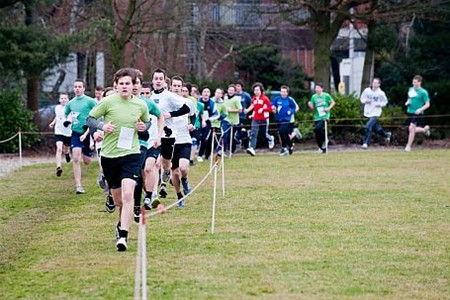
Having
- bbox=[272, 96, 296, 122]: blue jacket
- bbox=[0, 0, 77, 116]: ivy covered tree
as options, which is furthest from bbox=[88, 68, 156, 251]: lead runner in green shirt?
bbox=[0, 0, 77, 116]: ivy covered tree

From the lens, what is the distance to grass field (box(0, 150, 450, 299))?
945 cm

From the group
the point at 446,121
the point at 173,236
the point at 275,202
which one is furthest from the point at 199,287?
the point at 446,121

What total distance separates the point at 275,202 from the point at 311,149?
16.7 metres

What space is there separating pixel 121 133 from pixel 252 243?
1.99 meters

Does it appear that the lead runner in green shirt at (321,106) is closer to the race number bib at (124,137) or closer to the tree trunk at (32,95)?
the tree trunk at (32,95)

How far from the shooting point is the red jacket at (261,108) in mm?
29844

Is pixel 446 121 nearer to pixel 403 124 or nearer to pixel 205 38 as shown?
pixel 403 124

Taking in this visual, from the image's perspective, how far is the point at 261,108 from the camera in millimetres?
29953

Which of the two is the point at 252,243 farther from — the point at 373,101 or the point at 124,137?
the point at 373,101

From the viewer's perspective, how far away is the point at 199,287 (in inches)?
370

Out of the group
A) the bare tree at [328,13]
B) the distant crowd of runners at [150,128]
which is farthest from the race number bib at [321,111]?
the bare tree at [328,13]

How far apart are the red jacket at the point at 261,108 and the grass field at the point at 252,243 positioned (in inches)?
356

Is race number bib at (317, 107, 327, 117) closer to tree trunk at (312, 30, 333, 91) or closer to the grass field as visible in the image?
tree trunk at (312, 30, 333, 91)

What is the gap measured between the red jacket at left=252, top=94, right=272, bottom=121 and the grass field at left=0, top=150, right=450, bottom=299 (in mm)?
9041
